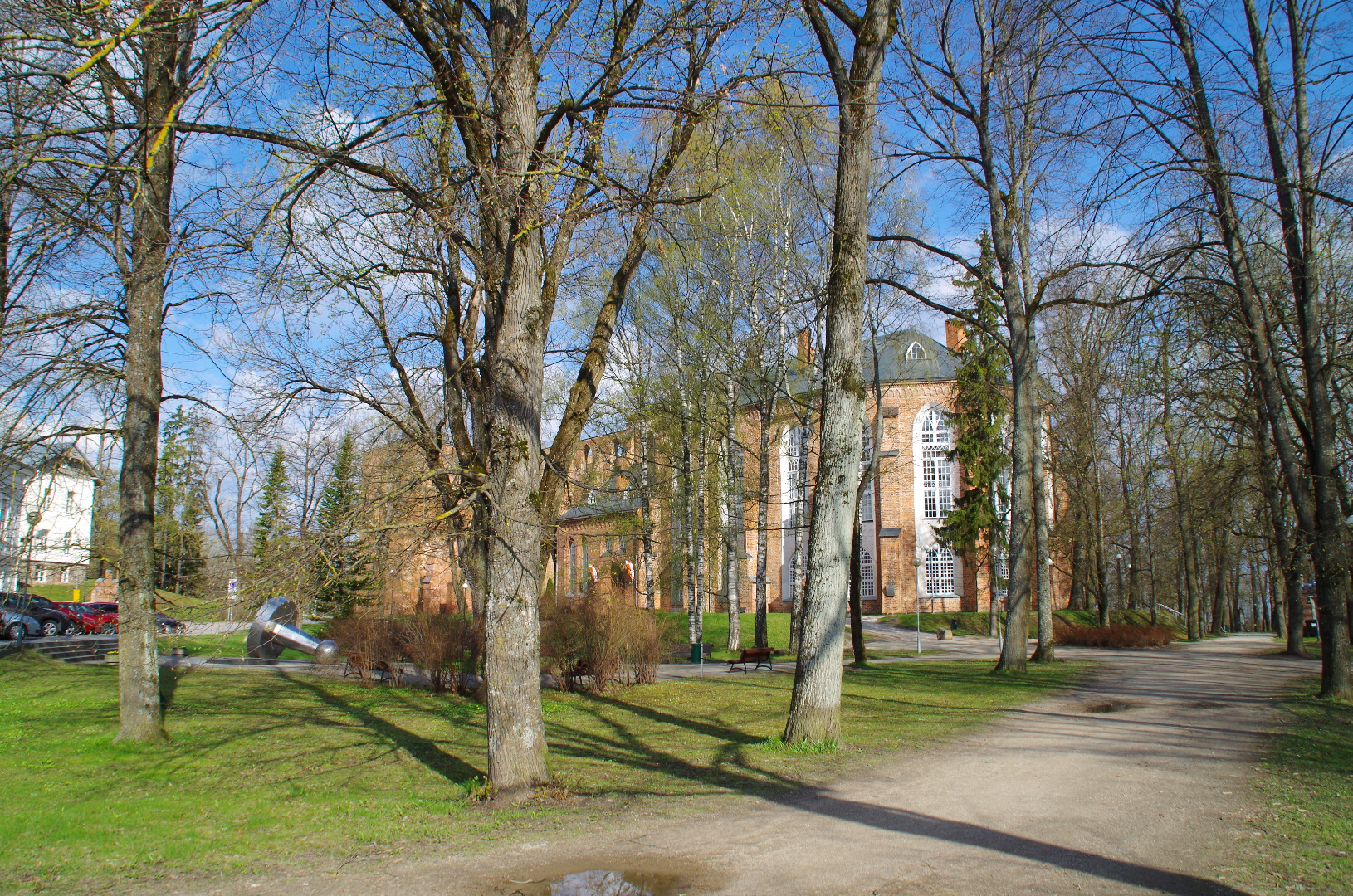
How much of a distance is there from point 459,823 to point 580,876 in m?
1.84

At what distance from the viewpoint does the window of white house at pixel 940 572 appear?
4331cm

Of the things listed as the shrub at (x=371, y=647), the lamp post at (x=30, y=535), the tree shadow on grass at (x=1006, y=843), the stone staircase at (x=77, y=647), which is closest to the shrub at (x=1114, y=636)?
the shrub at (x=371, y=647)

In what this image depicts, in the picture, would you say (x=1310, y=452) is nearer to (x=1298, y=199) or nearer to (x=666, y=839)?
(x=1298, y=199)

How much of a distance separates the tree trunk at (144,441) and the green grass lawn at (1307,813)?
10402 millimetres

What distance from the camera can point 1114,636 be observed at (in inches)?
1070

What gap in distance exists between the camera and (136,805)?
7.00 m

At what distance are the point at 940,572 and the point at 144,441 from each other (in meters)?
40.2

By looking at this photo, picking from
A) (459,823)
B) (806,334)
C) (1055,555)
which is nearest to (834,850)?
(459,823)

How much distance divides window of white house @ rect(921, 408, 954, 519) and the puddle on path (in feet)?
136

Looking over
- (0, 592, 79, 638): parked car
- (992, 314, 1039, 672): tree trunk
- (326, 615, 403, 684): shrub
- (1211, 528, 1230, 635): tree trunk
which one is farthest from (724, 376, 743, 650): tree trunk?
(0, 592, 79, 638): parked car

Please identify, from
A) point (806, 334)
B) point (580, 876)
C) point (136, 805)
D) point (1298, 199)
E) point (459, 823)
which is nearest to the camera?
point (580, 876)

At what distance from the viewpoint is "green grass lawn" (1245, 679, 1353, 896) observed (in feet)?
15.2

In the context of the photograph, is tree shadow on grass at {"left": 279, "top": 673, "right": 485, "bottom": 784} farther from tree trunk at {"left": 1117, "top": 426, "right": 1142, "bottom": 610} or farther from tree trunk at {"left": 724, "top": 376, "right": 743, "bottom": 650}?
tree trunk at {"left": 1117, "top": 426, "right": 1142, "bottom": 610}

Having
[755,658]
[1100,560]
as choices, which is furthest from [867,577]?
[755,658]
